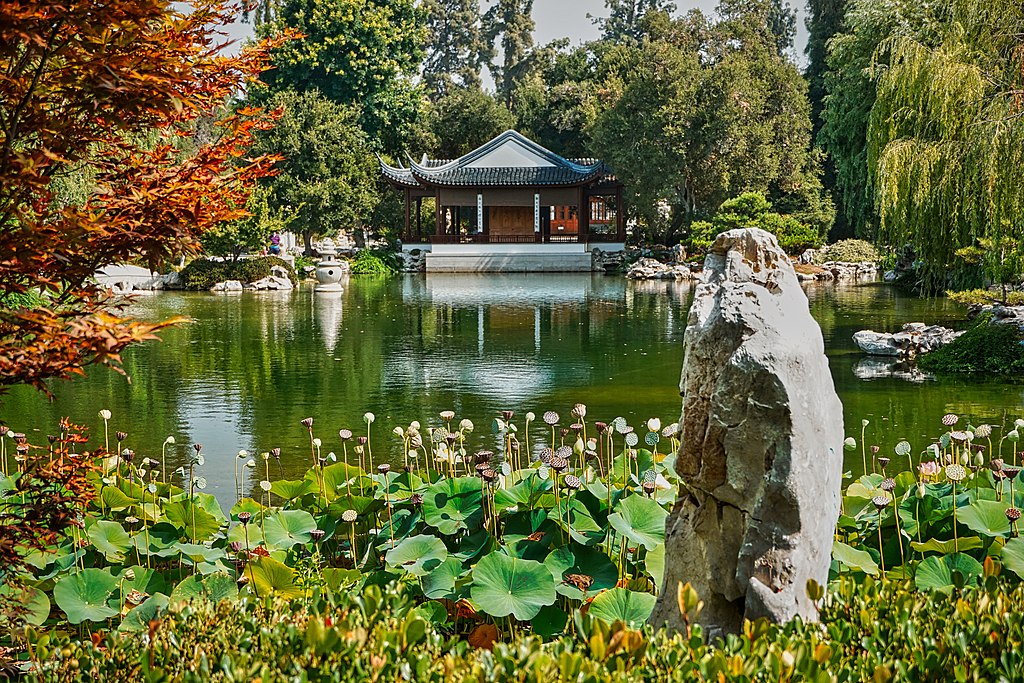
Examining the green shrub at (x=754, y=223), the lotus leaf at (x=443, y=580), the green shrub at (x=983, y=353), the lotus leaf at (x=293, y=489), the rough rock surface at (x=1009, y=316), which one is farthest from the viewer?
the green shrub at (x=754, y=223)

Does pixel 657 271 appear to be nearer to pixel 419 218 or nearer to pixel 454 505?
pixel 419 218

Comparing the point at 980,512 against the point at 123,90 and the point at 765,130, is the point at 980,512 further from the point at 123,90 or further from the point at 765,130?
the point at 765,130

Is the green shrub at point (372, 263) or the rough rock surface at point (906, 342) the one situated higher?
the green shrub at point (372, 263)

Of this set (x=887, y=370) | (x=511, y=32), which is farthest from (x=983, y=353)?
(x=511, y=32)

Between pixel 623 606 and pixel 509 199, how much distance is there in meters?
31.3

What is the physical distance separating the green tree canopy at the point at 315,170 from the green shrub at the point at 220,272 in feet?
18.5

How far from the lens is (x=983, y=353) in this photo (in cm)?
1023

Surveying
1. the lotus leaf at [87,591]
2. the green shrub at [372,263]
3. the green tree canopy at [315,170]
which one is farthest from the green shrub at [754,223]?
the lotus leaf at [87,591]

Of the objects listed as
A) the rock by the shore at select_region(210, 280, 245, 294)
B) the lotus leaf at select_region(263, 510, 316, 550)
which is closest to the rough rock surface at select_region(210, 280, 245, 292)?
the rock by the shore at select_region(210, 280, 245, 294)

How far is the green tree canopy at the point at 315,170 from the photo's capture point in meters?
31.3

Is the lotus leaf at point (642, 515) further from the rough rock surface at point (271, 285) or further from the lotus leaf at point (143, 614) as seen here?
the rough rock surface at point (271, 285)

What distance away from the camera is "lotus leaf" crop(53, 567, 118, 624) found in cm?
315

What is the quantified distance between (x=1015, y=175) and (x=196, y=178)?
874 centimetres

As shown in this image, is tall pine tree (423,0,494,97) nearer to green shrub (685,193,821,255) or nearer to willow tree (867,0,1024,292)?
green shrub (685,193,821,255)
